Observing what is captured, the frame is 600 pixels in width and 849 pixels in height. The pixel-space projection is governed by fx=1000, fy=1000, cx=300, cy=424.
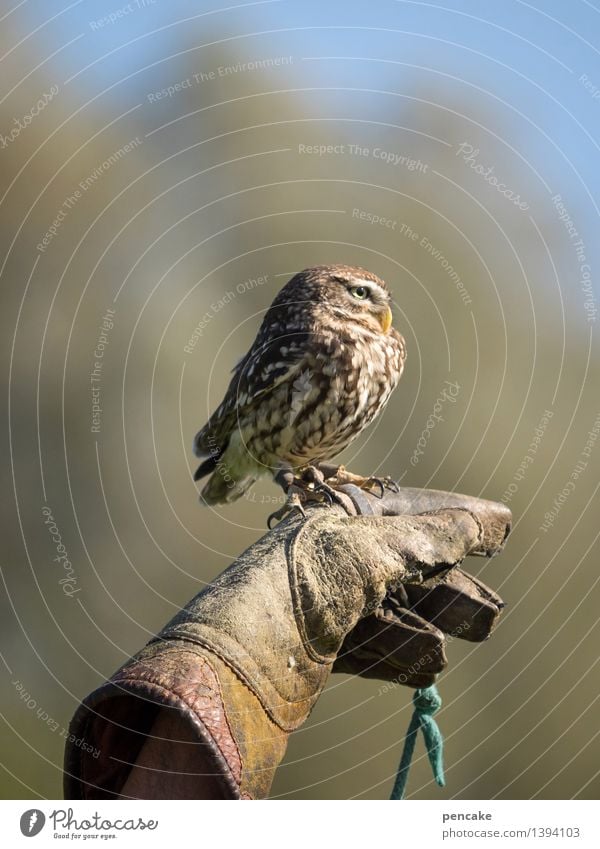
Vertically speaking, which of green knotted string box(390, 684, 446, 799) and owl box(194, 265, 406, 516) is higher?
owl box(194, 265, 406, 516)

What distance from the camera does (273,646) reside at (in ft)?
8.75

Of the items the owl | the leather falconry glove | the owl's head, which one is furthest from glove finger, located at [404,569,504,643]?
the owl's head

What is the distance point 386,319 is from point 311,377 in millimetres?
490

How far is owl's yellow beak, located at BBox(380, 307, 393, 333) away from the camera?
182 inches

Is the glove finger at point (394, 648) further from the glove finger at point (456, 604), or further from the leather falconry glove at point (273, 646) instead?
the glove finger at point (456, 604)

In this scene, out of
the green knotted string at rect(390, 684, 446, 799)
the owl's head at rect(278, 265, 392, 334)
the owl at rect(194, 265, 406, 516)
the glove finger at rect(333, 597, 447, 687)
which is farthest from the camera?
the owl's head at rect(278, 265, 392, 334)

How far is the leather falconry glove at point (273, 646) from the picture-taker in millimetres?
2381

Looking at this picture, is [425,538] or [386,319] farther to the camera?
[386,319]

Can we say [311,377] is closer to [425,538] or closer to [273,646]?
[425,538]

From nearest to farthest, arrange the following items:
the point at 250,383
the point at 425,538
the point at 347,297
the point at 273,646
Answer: the point at 273,646 < the point at 425,538 < the point at 347,297 < the point at 250,383

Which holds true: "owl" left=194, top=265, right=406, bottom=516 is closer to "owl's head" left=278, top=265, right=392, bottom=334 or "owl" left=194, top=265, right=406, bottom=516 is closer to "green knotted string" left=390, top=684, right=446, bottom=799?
"owl's head" left=278, top=265, right=392, bottom=334

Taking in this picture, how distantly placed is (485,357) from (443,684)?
2.96m

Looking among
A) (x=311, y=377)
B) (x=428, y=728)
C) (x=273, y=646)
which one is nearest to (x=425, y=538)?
(x=428, y=728)

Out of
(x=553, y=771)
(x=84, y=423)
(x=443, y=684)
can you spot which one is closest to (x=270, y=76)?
(x=84, y=423)
